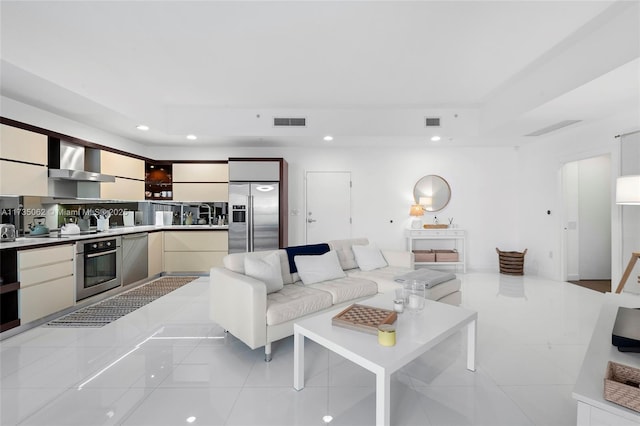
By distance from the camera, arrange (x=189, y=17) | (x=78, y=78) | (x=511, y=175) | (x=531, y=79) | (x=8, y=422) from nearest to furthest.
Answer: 1. (x=8, y=422)
2. (x=189, y=17)
3. (x=78, y=78)
4. (x=531, y=79)
5. (x=511, y=175)

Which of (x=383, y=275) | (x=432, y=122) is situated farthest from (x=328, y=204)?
(x=383, y=275)

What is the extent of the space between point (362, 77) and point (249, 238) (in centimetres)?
317

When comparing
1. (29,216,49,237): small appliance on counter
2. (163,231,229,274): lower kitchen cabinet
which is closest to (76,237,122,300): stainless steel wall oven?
(29,216,49,237): small appliance on counter

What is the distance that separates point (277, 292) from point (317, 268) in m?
0.55

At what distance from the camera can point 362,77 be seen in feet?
11.3

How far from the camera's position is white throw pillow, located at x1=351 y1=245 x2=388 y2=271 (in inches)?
142

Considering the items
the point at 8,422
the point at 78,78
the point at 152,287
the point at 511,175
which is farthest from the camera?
the point at 511,175

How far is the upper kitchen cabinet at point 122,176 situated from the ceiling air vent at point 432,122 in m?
5.00

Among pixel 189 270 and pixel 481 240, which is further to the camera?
pixel 481 240

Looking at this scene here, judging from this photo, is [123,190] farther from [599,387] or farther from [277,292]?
[599,387]

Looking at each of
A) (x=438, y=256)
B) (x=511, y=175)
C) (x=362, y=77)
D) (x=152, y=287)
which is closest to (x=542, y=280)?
(x=438, y=256)

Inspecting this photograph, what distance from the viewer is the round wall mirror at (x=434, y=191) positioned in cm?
575

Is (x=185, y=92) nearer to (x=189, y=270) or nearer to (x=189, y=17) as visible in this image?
(x=189, y=17)

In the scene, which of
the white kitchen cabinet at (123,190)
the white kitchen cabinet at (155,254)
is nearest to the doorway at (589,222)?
the white kitchen cabinet at (155,254)
